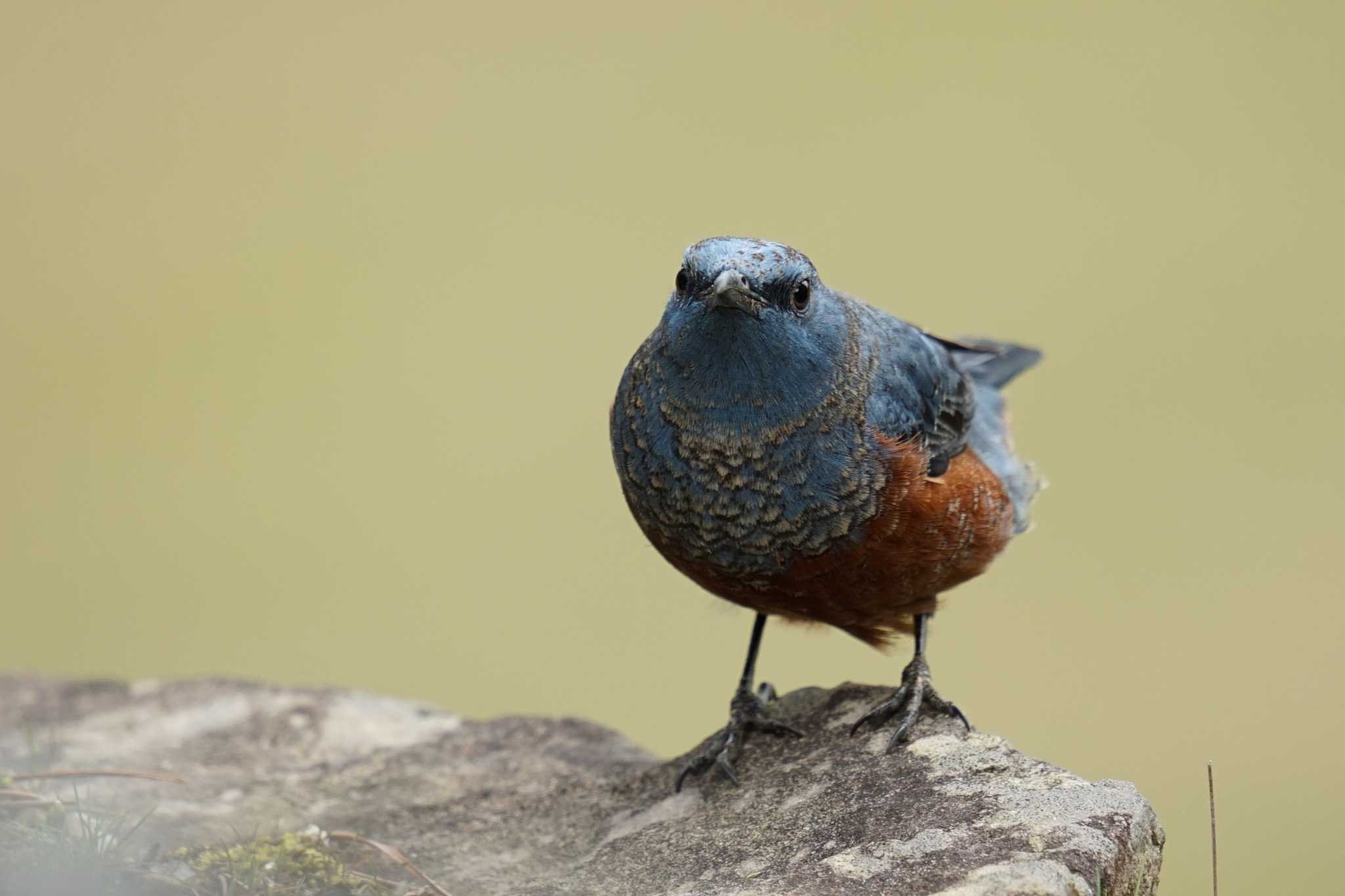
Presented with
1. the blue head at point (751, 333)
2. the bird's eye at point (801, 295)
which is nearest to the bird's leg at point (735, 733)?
the blue head at point (751, 333)

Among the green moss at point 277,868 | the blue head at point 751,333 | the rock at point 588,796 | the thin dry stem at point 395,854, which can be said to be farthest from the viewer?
the blue head at point 751,333

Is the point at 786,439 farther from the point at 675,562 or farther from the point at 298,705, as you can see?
the point at 298,705

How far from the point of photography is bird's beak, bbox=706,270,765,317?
4.60 m

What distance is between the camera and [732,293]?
462 centimetres

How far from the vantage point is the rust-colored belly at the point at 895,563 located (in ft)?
16.3

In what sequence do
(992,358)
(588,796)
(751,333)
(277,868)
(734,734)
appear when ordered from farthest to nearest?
(992,358), (588,796), (734,734), (751,333), (277,868)

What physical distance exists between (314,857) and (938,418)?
105 inches

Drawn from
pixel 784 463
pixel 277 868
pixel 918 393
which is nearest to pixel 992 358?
pixel 918 393

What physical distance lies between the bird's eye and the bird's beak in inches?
6.8

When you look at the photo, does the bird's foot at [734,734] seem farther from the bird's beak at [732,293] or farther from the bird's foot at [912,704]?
the bird's beak at [732,293]

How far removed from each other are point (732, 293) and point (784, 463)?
24.4 inches

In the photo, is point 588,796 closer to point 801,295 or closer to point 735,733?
point 735,733

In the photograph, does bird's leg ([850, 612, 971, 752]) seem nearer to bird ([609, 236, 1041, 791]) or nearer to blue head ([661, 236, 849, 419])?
bird ([609, 236, 1041, 791])

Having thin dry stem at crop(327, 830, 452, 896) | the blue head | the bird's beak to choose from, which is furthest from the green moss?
the bird's beak
